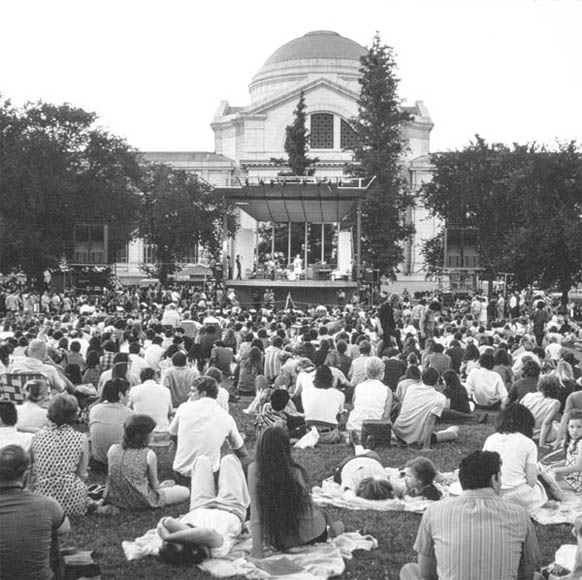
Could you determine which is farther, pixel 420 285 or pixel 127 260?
pixel 127 260

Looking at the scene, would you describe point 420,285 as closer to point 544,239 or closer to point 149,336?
point 544,239

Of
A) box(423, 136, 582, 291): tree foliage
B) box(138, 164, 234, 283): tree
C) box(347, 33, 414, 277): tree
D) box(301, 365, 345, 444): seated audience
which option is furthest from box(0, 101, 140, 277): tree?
box(301, 365, 345, 444): seated audience

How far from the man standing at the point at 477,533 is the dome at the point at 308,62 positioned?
71676 millimetres

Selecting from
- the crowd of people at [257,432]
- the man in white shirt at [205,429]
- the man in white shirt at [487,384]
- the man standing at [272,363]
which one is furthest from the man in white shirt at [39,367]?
the man in white shirt at [487,384]

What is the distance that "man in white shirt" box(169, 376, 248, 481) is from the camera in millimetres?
7473

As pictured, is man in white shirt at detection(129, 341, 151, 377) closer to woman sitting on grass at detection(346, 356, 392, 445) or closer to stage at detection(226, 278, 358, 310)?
woman sitting on grass at detection(346, 356, 392, 445)

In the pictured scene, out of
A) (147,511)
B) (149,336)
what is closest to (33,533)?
(147,511)

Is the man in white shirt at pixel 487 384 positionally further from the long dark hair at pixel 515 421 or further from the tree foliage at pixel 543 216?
the tree foliage at pixel 543 216

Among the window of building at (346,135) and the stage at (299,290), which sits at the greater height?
the window of building at (346,135)

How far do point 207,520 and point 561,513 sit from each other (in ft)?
9.71

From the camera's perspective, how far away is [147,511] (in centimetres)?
720

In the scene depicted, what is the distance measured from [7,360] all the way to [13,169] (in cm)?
2758

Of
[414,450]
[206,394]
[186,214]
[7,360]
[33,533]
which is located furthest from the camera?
[186,214]

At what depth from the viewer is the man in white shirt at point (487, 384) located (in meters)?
12.6
